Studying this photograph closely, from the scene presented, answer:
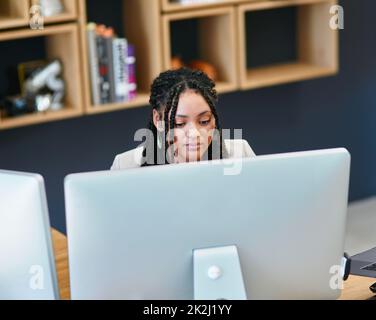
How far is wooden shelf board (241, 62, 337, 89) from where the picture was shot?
4117mm

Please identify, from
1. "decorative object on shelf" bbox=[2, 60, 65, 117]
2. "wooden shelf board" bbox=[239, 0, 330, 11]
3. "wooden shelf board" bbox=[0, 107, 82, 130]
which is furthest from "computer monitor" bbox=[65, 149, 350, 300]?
"wooden shelf board" bbox=[239, 0, 330, 11]

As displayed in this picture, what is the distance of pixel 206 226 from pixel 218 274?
0.11 m

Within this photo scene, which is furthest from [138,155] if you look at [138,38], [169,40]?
[169,40]

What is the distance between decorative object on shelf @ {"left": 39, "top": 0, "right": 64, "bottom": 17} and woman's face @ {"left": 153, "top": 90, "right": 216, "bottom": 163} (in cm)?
132

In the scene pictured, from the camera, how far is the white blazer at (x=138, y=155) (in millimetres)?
2578

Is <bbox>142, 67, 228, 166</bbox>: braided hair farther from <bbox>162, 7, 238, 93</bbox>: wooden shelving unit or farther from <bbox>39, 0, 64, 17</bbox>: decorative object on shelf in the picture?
<bbox>162, 7, 238, 93</bbox>: wooden shelving unit

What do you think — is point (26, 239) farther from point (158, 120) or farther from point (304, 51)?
point (304, 51)

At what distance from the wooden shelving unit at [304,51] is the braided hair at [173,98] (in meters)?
1.49

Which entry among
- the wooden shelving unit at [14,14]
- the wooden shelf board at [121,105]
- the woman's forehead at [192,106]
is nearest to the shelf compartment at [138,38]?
the wooden shelf board at [121,105]

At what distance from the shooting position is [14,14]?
3.53 m

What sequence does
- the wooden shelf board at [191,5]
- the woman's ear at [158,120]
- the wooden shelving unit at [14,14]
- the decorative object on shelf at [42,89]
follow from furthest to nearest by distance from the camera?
1. the wooden shelf board at [191,5]
2. the decorative object on shelf at [42,89]
3. the wooden shelving unit at [14,14]
4. the woman's ear at [158,120]

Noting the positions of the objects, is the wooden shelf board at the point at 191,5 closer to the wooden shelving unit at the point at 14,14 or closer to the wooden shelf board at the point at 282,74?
the wooden shelf board at the point at 282,74
